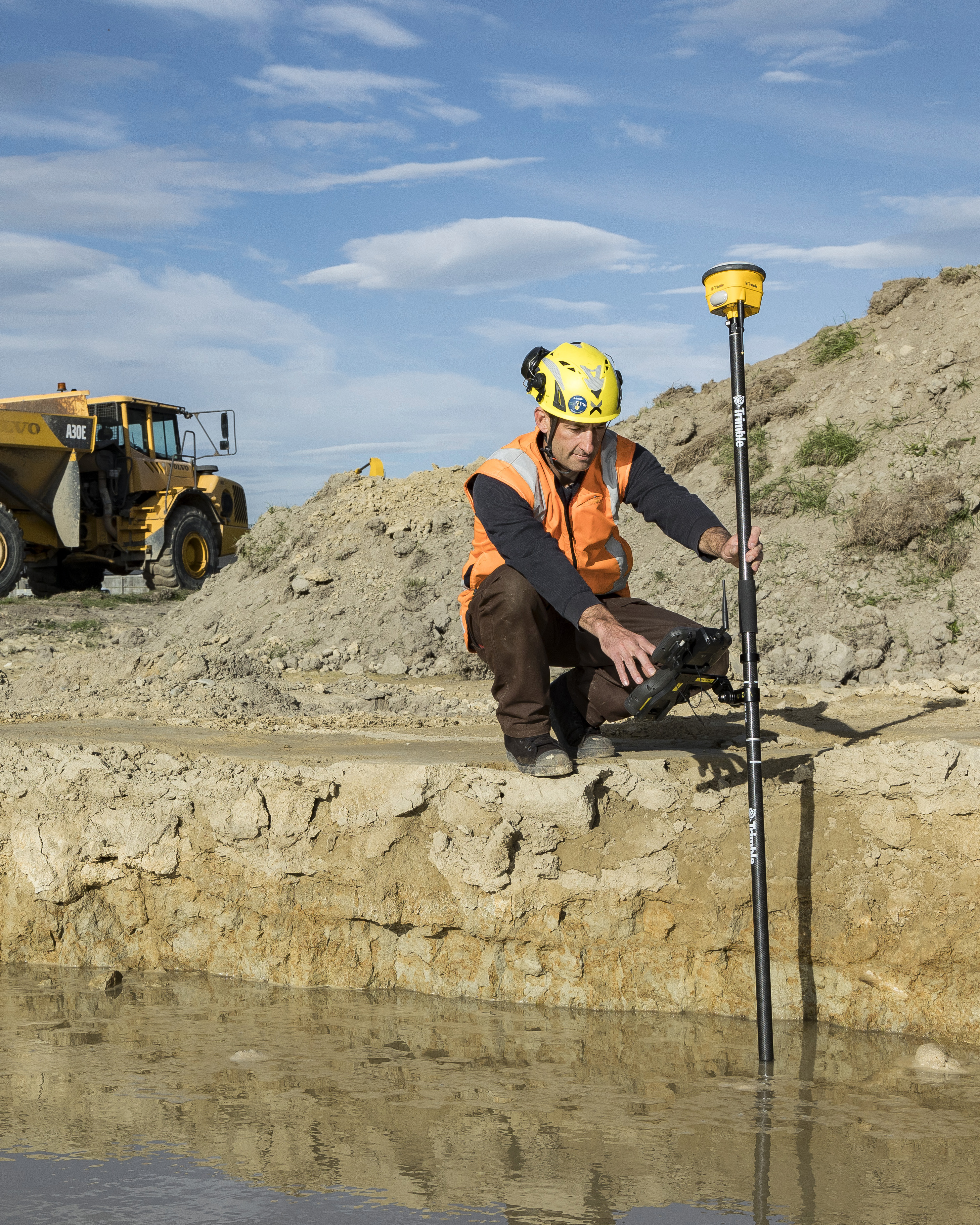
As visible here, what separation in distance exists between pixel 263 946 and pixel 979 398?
32.3ft

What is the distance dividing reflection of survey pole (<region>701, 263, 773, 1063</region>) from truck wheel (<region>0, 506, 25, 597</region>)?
43.7ft

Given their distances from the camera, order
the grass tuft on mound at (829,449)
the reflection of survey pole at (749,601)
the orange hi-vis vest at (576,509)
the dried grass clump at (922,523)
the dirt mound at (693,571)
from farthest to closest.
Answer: the grass tuft on mound at (829,449) < the dried grass clump at (922,523) < the dirt mound at (693,571) < the orange hi-vis vest at (576,509) < the reflection of survey pole at (749,601)

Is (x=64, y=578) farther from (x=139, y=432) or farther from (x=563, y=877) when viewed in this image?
(x=563, y=877)

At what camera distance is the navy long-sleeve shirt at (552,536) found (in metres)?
3.85

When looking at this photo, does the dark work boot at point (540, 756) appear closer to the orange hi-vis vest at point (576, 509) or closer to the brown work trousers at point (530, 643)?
the brown work trousers at point (530, 643)

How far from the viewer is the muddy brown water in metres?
2.65

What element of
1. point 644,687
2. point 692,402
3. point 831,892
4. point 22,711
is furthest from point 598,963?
point 692,402

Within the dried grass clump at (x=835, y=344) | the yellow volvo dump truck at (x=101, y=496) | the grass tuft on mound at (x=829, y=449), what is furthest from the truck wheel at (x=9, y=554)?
the dried grass clump at (x=835, y=344)

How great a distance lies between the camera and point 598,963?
418 cm

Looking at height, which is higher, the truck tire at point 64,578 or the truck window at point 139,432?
the truck window at point 139,432

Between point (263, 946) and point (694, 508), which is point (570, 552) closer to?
point (694, 508)

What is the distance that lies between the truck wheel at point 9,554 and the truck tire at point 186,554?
2.78 meters

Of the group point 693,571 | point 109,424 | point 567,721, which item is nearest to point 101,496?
point 109,424

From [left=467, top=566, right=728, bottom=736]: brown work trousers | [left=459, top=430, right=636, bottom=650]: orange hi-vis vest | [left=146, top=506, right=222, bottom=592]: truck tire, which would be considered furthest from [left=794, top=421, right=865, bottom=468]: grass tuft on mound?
[left=146, top=506, right=222, bottom=592]: truck tire
